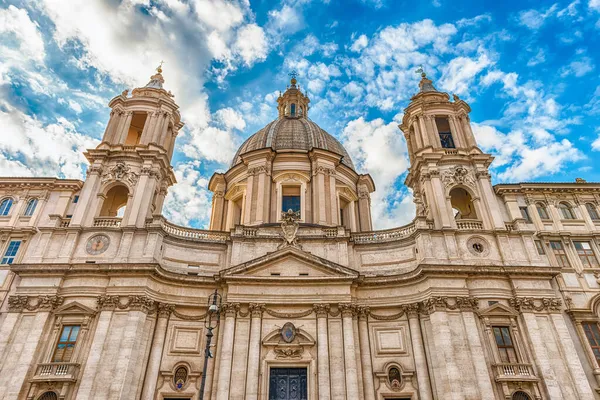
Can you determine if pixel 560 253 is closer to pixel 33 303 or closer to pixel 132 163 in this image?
pixel 132 163

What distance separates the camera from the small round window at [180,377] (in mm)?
22061

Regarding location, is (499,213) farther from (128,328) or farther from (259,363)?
(128,328)

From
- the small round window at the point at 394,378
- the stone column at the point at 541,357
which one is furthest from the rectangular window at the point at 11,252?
the stone column at the point at 541,357

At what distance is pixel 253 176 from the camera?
32.9 m

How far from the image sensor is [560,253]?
2552cm

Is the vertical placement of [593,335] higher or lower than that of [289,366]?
higher

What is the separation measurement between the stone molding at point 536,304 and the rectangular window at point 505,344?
145cm

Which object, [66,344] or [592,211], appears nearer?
[66,344]

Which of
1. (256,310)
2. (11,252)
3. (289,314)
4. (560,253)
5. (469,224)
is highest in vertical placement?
(469,224)

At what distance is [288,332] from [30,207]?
19.5 metres

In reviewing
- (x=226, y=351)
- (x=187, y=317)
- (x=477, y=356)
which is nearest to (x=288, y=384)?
(x=226, y=351)

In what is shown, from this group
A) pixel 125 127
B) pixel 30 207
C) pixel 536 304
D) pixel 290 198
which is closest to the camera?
pixel 536 304

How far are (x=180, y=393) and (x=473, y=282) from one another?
18.0 metres

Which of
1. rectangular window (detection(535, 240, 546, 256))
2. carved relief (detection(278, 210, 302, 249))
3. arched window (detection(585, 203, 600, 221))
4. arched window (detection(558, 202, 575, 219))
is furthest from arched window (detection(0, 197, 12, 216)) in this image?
arched window (detection(585, 203, 600, 221))
